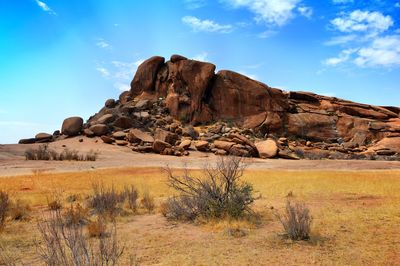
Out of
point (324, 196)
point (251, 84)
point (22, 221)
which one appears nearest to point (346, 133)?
point (251, 84)

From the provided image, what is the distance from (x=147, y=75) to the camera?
48.3m

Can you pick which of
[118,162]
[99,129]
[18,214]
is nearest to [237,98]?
[99,129]

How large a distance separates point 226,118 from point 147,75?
11.1 meters

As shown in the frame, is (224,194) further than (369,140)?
No

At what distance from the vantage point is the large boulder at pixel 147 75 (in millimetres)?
47938

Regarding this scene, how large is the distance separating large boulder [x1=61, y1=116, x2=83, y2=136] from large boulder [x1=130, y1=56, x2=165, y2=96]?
1051 cm

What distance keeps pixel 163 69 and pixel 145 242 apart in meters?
41.1

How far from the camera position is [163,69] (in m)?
47.8

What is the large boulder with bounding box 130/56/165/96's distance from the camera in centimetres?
4794

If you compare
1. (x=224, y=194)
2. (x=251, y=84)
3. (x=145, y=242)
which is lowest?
(x=145, y=242)

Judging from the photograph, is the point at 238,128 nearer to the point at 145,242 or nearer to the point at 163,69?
the point at 163,69

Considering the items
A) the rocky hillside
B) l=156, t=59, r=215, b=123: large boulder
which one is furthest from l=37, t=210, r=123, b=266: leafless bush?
l=156, t=59, r=215, b=123: large boulder

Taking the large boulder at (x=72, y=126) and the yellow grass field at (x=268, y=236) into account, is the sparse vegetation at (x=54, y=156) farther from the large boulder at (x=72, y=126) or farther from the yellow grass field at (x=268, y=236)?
the yellow grass field at (x=268, y=236)

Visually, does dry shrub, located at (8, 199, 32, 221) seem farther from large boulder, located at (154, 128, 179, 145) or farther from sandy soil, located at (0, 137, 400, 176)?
large boulder, located at (154, 128, 179, 145)
